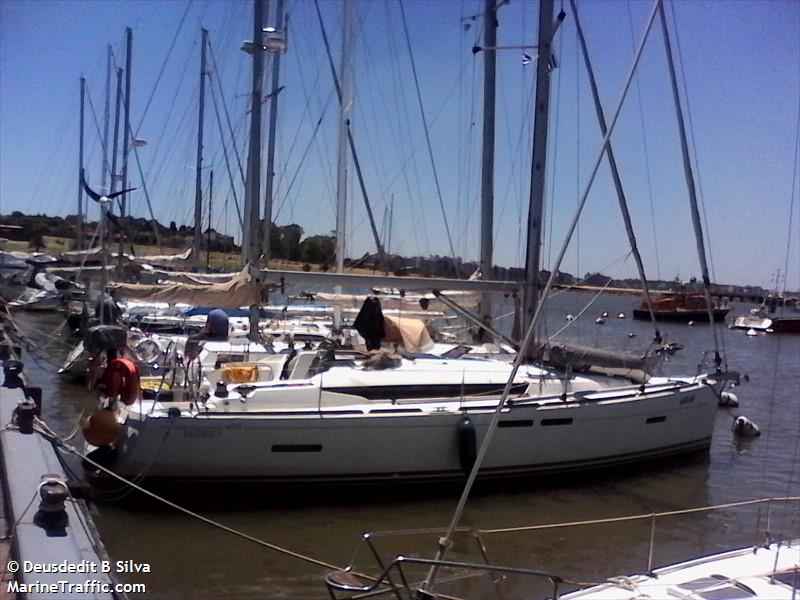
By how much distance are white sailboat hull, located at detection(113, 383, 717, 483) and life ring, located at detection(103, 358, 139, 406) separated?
0.30m

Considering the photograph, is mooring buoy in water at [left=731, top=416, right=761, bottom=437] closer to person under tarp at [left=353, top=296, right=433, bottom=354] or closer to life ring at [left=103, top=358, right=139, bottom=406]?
person under tarp at [left=353, top=296, right=433, bottom=354]

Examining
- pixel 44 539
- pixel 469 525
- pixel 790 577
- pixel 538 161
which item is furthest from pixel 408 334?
pixel 44 539

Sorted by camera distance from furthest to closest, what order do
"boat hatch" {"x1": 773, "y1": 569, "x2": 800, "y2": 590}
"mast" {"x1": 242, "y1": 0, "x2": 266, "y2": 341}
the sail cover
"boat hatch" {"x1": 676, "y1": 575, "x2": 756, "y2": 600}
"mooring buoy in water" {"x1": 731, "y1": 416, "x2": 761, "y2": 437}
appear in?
1. "mast" {"x1": 242, "y1": 0, "x2": 266, "y2": 341}
2. "mooring buoy in water" {"x1": 731, "y1": 416, "x2": 761, "y2": 437}
3. the sail cover
4. "boat hatch" {"x1": 773, "y1": 569, "x2": 800, "y2": 590}
5. "boat hatch" {"x1": 676, "y1": 575, "x2": 756, "y2": 600}

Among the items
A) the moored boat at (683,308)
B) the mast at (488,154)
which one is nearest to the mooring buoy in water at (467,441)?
the mast at (488,154)

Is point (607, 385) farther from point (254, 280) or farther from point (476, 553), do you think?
point (254, 280)

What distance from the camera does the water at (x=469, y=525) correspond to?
874 cm

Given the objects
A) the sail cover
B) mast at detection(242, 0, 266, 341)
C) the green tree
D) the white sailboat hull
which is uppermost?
mast at detection(242, 0, 266, 341)

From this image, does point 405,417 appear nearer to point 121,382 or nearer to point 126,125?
point 121,382

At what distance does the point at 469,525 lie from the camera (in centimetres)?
1099

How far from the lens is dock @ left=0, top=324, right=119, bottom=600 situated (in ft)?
14.2

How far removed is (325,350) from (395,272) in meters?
7.38

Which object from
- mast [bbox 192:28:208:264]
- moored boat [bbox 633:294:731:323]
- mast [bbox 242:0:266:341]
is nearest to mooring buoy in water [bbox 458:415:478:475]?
mast [bbox 242:0:266:341]

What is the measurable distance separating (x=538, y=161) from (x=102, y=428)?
27.7 feet

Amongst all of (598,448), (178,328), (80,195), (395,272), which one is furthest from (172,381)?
(80,195)
